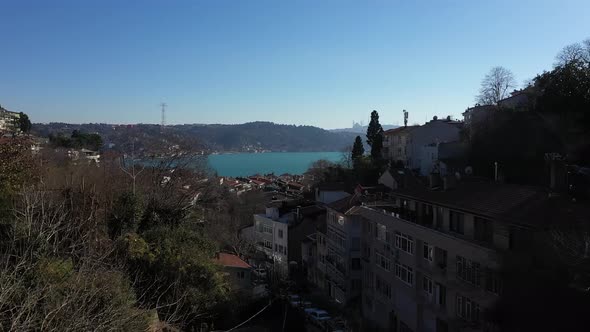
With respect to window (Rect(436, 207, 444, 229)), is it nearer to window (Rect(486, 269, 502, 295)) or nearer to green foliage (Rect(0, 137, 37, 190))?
window (Rect(486, 269, 502, 295))

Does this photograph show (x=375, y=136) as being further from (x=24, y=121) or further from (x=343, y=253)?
(x=24, y=121)

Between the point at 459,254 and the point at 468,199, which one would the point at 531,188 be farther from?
the point at 459,254

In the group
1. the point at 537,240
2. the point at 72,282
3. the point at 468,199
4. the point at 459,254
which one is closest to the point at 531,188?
the point at 468,199

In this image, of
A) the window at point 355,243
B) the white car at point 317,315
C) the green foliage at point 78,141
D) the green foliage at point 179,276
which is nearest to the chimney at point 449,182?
the window at point 355,243

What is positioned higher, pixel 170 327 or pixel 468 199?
pixel 468 199

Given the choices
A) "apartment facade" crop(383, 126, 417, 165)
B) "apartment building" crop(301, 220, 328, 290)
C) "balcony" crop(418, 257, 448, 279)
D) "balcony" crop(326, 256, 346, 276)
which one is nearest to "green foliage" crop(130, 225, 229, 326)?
"balcony" crop(418, 257, 448, 279)

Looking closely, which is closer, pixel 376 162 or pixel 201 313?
pixel 201 313

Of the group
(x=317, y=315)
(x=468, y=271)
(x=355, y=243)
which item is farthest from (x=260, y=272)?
(x=468, y=271)
